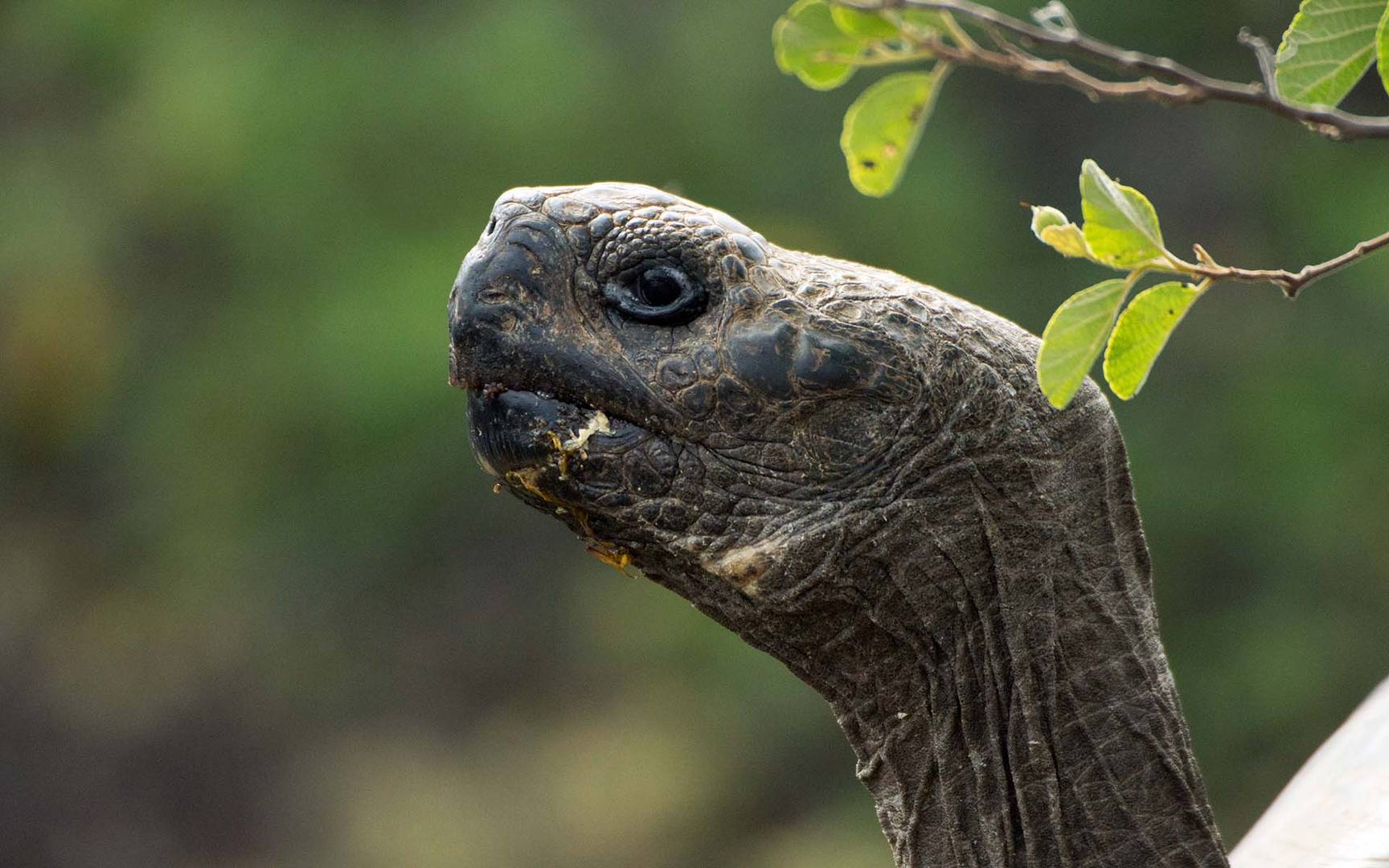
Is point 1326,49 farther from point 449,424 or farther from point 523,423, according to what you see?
point 449,424

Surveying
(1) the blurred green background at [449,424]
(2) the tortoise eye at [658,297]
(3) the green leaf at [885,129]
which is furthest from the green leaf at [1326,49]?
(1) the blurred green background at [449,424]

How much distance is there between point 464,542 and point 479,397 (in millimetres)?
5818

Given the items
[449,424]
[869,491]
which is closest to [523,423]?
[869,491]

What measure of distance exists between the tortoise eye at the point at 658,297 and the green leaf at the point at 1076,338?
38 centimetres

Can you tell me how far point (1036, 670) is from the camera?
142cm

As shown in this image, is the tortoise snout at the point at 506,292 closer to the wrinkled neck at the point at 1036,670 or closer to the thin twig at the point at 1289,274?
the wrinkled neck at the point at 1036,670

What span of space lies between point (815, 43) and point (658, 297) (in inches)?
11.0

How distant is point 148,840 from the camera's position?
300 inches

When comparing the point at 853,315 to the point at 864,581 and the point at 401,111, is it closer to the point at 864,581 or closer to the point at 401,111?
the point at 864,581

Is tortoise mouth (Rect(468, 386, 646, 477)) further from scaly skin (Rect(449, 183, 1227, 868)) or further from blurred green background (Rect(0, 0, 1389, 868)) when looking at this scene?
blurred green background (Rect(0, 0, 1389, 868))

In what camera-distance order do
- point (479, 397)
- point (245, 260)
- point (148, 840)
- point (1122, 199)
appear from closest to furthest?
1. point (1122, 199)
2. point (479, 397)
3. point (245, 260)
4. point (148, 840)

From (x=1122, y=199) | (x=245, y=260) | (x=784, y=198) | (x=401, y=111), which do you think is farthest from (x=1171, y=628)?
(x=1122, y=199)

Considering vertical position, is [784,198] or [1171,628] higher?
[784,198]

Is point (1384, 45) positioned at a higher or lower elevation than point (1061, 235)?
higher
